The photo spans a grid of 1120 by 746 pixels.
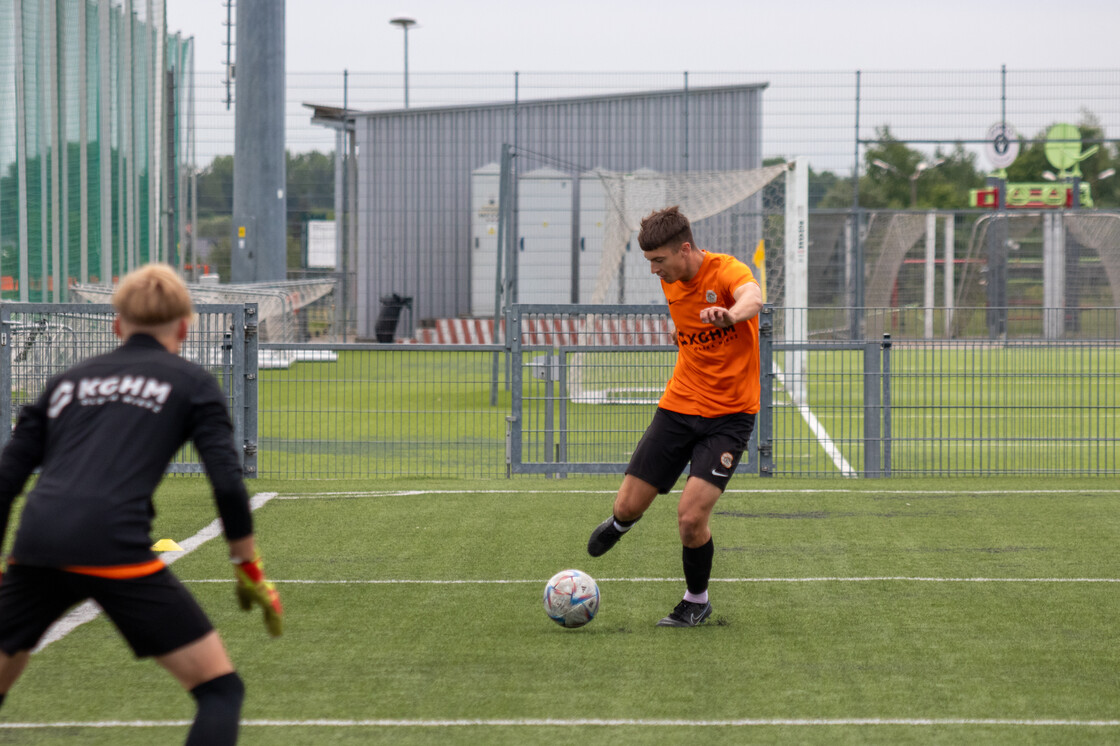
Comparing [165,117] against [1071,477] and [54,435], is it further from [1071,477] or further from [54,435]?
[54,435]

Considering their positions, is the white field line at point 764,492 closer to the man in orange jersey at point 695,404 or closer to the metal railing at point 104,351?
the metal railing at point 104,351

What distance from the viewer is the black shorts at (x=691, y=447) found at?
580cm

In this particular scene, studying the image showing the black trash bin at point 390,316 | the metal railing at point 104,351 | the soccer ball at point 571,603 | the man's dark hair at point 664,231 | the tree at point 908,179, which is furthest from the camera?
the tree at point 908,179

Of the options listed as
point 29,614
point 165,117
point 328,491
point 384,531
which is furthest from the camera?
point 165,117

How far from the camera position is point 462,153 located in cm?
2669

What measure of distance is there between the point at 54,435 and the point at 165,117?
22.6m

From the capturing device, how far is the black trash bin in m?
24.2

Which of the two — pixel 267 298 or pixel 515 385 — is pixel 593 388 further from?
pixel 267 298

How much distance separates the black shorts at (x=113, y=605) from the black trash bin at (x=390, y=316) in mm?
20750

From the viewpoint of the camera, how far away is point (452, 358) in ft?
37.8

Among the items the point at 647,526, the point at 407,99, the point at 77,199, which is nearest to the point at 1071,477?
the point at 647,526

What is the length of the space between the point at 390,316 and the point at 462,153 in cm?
433

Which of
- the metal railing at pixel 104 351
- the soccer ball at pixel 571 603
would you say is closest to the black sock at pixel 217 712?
the soccer ball at pixel 571 603

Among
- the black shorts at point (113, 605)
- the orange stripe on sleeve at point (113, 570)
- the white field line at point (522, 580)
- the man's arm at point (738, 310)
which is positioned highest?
the man's arm at point (738, 310)
